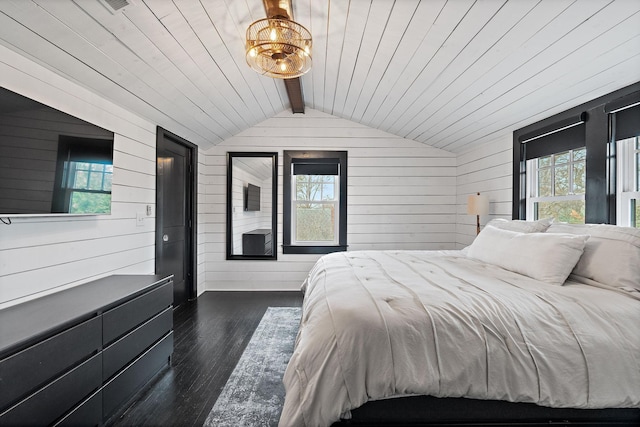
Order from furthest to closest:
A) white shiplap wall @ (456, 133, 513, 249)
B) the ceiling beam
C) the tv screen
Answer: the tv screen
white shiplap wall @ (456, 133, 513, 249)
the ceiling beam

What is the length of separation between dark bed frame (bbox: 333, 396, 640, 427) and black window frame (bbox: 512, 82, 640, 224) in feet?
5.14

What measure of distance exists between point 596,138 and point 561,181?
60 centimetres

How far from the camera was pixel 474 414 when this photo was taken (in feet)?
4.59

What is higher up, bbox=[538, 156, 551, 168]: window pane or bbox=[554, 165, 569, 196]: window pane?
bbox=[538, 156, 551, 168]: window pane

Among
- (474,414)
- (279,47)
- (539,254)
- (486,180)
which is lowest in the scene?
(474,414)

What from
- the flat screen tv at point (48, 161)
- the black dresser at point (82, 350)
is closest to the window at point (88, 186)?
the flat screen tv at point (48, 161)

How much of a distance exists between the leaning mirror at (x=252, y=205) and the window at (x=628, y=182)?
3.70 m

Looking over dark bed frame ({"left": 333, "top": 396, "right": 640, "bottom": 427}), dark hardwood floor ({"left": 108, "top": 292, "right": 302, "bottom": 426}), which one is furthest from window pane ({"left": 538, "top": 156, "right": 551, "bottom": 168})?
dark hardwood floor ({"left": 108, "top": 292, "right": 302, "bottom": 426})

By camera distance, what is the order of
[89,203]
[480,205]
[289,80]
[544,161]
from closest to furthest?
[89,203]
[544,161]
[289,80]
[480,205]

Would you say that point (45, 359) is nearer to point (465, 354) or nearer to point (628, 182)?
point (465, 354)

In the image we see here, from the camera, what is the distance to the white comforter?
1289mm

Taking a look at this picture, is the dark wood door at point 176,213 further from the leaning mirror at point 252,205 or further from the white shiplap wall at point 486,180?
the white shiplap wall at point 486,180

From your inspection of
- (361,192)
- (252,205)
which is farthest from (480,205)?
(252,205)

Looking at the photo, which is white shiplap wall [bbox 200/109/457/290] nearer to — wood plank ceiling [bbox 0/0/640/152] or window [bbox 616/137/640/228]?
wood plank ceiling [bbox 0/0/640/152]
